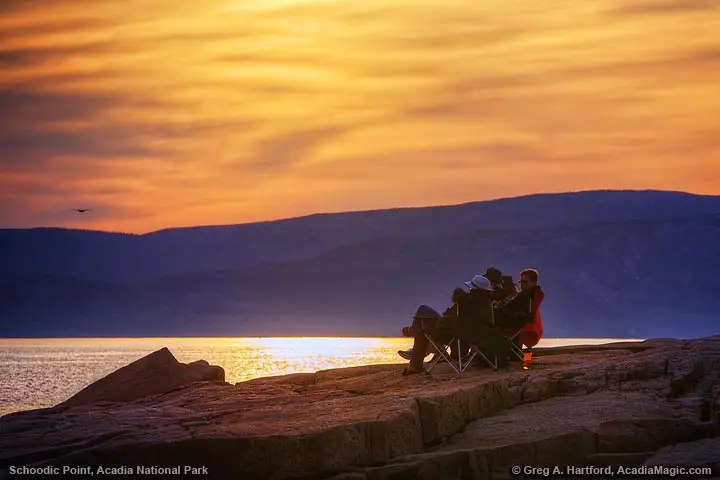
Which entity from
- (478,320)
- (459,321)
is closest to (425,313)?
(459,321)

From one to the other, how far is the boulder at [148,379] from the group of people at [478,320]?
6279mm

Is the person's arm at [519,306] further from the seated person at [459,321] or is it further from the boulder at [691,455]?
the boulder at [691,455]

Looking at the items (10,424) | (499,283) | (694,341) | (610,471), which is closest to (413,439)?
(610,471)

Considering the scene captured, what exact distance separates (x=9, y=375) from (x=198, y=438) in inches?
3581

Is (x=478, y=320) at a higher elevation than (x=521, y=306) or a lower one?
lower

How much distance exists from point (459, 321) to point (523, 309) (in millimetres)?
1095

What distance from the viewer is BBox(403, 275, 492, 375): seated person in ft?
63.7

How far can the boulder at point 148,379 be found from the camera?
24.9 meters

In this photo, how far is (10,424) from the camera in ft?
52.2

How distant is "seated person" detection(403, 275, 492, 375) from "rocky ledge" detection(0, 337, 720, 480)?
686 mm

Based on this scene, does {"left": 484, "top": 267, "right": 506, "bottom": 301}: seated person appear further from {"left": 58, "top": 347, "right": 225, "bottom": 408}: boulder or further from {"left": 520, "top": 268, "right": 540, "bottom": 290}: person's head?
{"left": 58, "top": 347, "right": 225, "bottom": 408}: boulder

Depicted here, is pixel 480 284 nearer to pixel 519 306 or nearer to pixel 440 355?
pixel 519 306

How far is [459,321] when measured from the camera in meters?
19.4

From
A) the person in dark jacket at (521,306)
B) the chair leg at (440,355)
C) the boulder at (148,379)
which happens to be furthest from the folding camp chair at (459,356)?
the boulder at (148,379)
